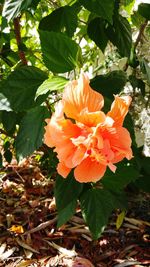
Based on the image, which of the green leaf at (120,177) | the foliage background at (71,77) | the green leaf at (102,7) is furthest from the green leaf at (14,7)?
the green leaf at (120,177)

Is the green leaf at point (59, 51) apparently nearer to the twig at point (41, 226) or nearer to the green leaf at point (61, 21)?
the green leaf at point (61, 21)

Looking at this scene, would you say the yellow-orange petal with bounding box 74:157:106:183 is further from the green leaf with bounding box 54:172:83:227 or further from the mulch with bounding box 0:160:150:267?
the mulch with bounding box 0:160:150:267

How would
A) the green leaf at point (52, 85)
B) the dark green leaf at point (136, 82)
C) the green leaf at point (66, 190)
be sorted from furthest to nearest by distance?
the dark green leaf at point (136, 82)
the green leaf at point (66, 190)
the green leaf at point (52, 85)

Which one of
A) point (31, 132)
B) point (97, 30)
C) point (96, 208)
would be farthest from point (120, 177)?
point (97, 30)

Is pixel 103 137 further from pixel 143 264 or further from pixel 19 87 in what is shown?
pixel 143 264

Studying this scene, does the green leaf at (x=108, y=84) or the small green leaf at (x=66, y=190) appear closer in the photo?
the green leaf at (x=108, y=84)

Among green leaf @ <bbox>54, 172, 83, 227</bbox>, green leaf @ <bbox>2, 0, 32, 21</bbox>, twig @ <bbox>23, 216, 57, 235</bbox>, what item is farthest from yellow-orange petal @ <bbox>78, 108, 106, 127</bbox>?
twig @ <bbox>23, 216, 57, 235</bbox>

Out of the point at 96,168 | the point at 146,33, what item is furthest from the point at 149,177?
the point at 96,168
